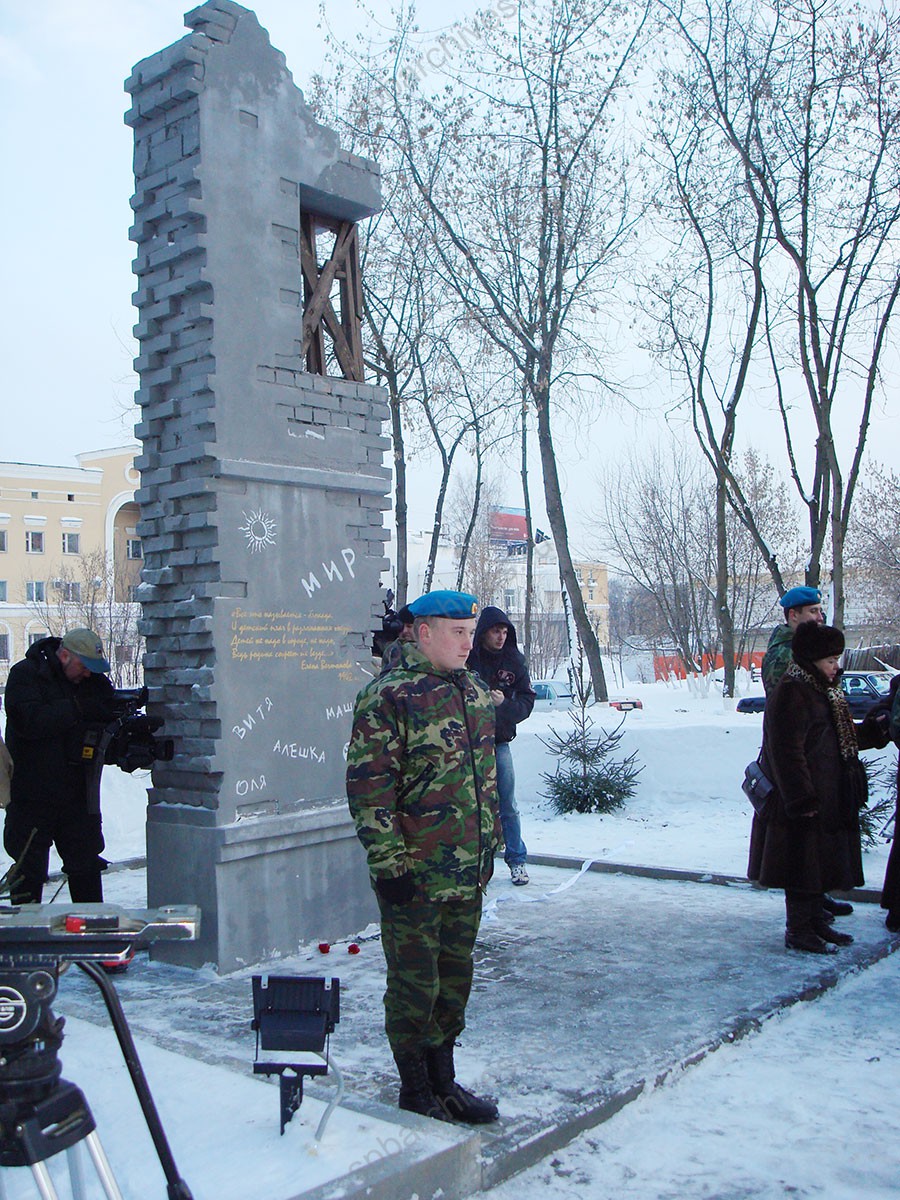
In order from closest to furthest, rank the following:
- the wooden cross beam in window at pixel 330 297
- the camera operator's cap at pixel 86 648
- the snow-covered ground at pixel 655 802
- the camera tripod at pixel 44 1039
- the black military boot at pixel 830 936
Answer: the camera tripod at pixel 44 1039 → the black military boot at pixel 830 936 → the camera operator's cap at pixel 86 648 → the wooden cross beam in window at pixel 330 297 → the snow-covered ground at pixel 655 802

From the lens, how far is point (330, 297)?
7.00 metres

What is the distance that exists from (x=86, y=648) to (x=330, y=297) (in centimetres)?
267

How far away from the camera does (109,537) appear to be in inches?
1923

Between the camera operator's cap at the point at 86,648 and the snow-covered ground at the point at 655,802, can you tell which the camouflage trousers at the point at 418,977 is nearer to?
the camera operator's cap at the point at 86,648

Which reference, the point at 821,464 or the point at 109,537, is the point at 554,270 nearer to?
the point at 821,464

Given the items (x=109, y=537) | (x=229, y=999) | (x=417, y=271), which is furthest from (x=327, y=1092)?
(x=109, y=537)

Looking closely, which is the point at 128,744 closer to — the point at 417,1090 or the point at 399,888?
the point at 399,888

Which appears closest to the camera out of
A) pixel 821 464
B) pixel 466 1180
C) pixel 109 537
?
pixel 466 1180

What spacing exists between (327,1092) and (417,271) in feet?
63.4

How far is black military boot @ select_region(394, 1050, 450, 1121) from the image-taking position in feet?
12.4

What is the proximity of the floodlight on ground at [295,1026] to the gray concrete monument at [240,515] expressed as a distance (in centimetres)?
248

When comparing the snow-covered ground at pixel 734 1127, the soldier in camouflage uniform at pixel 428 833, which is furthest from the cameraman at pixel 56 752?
the soldier in camouflage uniform at pixel 428 833

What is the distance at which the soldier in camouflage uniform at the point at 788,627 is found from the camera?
6359mm

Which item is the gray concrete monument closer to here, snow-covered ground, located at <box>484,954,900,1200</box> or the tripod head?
snow-covered ground, located at <box>484,954,900,1200</box>
